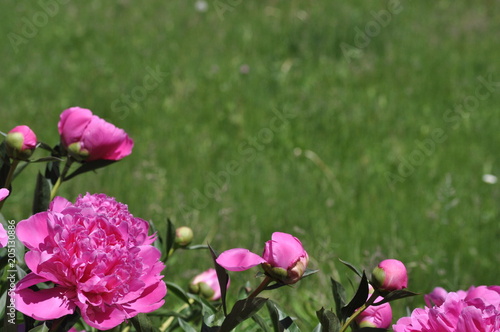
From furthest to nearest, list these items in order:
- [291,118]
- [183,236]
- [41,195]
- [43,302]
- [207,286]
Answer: [291,118] < [207,286] < [183,236] < [41,195] < [43,302]

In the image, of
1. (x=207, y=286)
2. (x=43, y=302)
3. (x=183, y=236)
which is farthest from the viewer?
(x=207, y=286)

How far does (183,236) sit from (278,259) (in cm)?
40

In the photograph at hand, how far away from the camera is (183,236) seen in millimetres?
1179

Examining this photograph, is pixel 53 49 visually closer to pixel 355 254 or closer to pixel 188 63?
pixel 188 63

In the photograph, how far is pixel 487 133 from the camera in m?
4.14

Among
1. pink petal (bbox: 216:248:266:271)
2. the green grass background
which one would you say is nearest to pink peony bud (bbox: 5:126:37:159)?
pink petal (bbox: 216:248:266:271)

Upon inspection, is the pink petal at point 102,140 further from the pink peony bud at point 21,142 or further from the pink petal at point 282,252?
the pink petal at point 282,252

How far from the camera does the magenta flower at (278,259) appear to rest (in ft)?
2.60

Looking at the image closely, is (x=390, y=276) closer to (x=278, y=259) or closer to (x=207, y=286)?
(x=278, y=259)

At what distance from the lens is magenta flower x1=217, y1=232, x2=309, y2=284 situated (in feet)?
2.60

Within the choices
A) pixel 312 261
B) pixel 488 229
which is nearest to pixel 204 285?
pixel 312 261

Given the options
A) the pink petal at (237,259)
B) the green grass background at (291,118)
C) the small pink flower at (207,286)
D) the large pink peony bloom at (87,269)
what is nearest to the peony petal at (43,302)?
the large pink peony bloom at (87,269)

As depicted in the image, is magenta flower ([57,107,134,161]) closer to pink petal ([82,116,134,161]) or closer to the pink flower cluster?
pink petal ([82,116,134,161])

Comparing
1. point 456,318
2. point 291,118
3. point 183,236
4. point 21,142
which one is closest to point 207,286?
point 183,236
